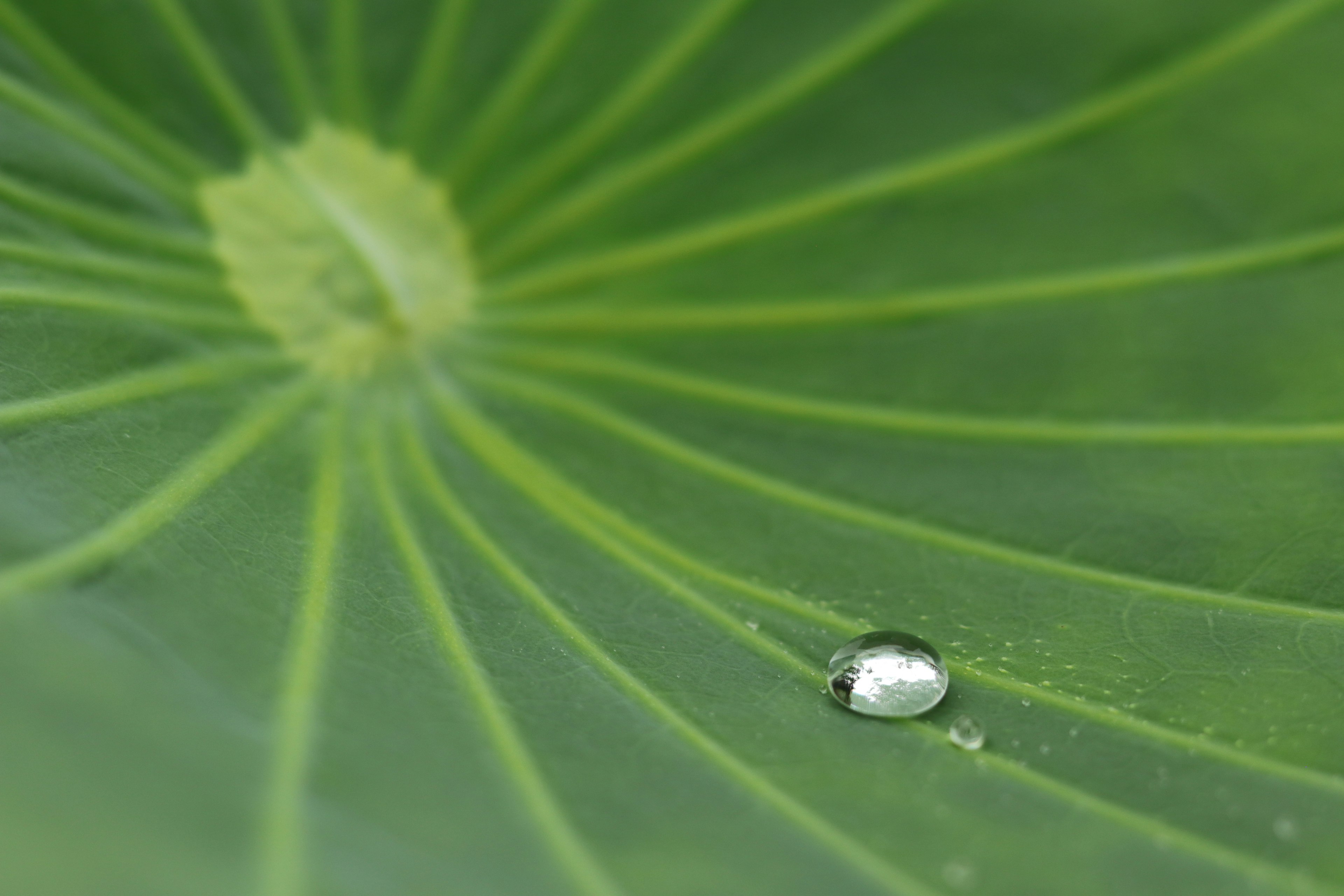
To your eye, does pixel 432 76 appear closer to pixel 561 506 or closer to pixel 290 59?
pixel 290 59

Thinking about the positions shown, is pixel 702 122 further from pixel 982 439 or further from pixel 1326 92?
pixel 1326 92

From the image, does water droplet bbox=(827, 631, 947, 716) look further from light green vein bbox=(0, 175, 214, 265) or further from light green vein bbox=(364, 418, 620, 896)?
light green vein bbox=(0, 175, 214, 265)

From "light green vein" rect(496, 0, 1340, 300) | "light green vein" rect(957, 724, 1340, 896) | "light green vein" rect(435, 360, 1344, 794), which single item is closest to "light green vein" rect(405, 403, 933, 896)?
"light green vein" rect(435, 360, 1344, 794)

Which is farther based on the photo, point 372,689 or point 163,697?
point 372,689

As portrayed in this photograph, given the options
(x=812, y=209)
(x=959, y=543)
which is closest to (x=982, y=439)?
(x=959, y=543)

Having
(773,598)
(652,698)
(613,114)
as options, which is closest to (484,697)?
(652,698)
